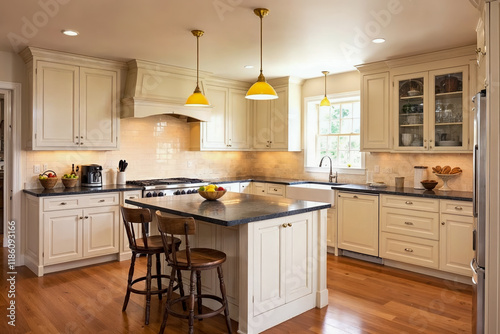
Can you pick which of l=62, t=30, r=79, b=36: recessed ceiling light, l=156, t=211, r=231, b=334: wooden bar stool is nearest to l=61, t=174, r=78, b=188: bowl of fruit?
l=62, t=30, r=79, b=36: recessed ceiling light

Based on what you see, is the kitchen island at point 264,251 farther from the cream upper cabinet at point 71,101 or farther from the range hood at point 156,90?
the range hood at point 156,90

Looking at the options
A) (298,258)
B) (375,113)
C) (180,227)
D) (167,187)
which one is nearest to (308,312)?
(298,258)

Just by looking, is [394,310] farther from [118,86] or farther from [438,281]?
[118,86]

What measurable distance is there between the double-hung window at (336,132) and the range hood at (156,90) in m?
1.93

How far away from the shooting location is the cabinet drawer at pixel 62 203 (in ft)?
14.5

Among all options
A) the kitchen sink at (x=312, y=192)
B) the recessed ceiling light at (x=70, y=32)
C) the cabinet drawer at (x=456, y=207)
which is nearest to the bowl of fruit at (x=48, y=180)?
the recessed ceiling light at (x=70, y=32)

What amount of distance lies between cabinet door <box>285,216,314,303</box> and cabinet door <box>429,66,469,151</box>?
2.28 metres

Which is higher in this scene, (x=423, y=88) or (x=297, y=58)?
(x=297, y=58)

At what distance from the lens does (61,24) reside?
12.3 feet

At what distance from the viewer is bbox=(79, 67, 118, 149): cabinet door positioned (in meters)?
4.96

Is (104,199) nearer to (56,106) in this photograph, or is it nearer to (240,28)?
(56,106)

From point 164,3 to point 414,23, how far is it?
2307 mm

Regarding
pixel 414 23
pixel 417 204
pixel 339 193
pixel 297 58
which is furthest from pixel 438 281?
pixel 297 58

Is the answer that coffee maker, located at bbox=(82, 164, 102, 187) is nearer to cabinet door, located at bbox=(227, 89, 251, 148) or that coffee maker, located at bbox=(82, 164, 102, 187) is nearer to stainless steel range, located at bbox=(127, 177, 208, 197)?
stainless steel range, located at bbox=(127, 177, 208, 197)
